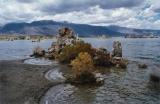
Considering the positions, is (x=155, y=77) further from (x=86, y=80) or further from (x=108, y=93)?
(x=108, y=93)

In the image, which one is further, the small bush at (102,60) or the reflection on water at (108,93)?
the small bush at (102,60)

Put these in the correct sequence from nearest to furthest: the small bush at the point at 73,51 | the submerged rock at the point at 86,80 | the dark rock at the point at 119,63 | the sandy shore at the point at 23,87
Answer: the sandy shore at the point at 23,87, the submerged rock at the point at 86,80, the dark rock at the point at 119,63, the small bush at the point at 73,51

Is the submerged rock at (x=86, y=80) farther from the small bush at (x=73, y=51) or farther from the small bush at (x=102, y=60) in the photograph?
the small bush at (x=73, y=51)

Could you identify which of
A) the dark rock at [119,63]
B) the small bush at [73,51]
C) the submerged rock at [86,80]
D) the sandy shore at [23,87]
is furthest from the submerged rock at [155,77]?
the small bush at [73,51]

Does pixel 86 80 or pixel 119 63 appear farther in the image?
pixel 119 63

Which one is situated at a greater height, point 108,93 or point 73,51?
point 73,51

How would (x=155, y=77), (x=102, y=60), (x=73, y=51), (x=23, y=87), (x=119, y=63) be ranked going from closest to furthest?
(x=23, y=87)
(x=155, y=77)
(x=119, y=63)
(x=102, y=60)
(x=73, y=51)

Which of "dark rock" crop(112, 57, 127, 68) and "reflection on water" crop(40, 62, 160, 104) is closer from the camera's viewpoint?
"reflection on water" crop(40, 62, 160, 104)

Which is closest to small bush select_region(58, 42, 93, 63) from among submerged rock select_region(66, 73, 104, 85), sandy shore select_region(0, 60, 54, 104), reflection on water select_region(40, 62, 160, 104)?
sandy shore select_region(0, 60, 54, 104)

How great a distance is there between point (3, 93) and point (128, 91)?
2525cm

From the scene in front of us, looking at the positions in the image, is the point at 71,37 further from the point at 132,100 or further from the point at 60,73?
the point at 132,100

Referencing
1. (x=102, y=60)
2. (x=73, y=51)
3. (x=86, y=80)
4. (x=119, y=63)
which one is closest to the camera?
(x=86, y=80)

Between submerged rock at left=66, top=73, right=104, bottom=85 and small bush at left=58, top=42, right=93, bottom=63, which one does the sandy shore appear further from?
small bush at left=58, top=42, right=93, bottom=63

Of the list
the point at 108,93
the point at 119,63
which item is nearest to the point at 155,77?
the point at 108,93
